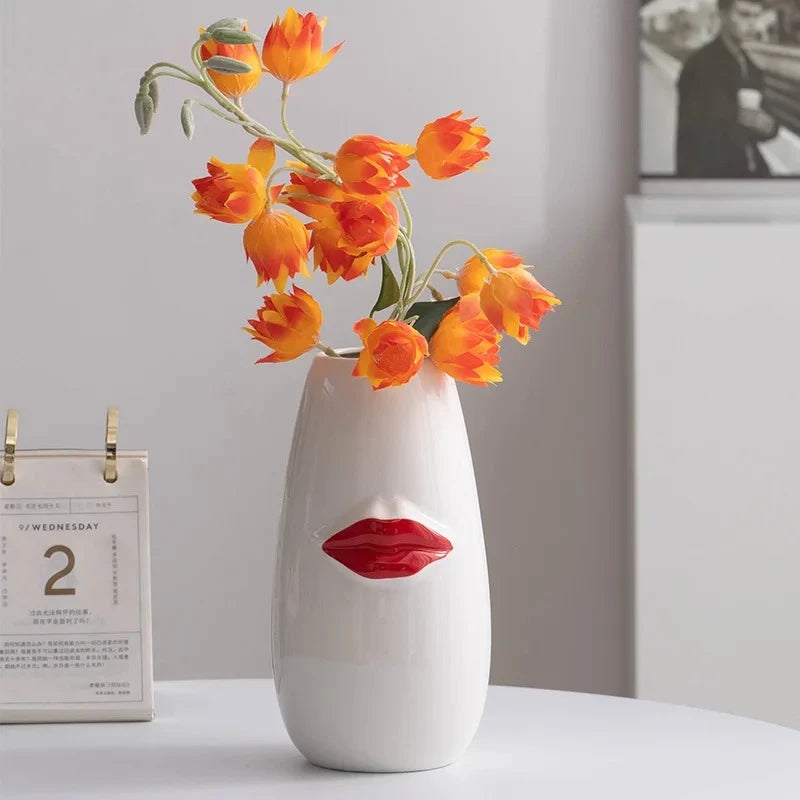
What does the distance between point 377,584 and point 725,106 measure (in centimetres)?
100

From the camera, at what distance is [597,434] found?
60.5 inches

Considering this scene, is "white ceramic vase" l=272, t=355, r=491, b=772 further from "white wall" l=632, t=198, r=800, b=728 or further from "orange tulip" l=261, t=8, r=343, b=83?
"white wall" l=632, t=198, r=800, b=728

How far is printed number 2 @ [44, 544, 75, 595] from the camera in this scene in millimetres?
837

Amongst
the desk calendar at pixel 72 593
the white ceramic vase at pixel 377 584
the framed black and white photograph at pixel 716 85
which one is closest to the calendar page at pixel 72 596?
the desk calendar at pixel 72 593

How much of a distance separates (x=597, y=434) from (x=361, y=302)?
335mm

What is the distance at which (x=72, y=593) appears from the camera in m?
0.84

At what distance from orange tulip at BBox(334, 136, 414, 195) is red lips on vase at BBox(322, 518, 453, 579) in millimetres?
184

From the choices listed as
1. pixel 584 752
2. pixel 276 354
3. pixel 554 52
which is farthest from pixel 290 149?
pixel 554 52

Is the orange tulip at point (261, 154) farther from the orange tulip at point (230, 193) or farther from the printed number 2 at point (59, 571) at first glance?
the printed number 2 at point (59, 571)

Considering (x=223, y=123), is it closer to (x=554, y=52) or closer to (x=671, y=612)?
(x=554, y=52)

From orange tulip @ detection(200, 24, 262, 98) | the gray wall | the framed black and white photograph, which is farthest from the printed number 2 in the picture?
the framed black and white photograph

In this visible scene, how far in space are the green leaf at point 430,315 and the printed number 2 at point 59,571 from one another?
301 mm

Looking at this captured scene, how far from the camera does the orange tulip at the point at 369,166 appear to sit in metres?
0.66

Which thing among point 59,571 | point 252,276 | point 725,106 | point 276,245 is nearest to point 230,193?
point 276,245
